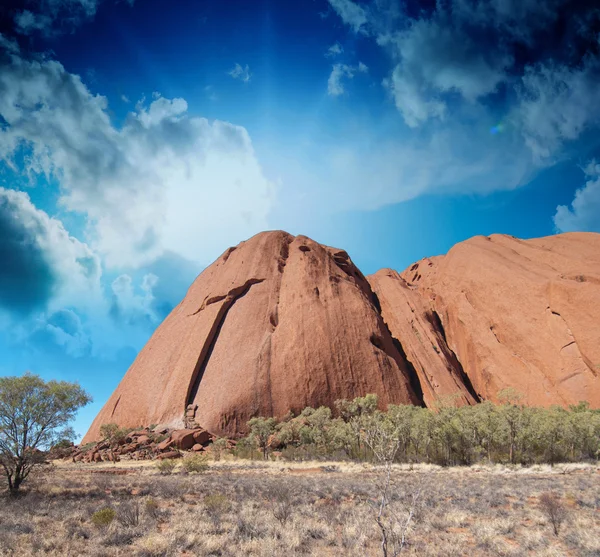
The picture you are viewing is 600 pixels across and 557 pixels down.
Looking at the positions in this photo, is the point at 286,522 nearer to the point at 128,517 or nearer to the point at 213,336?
the point at 128,517

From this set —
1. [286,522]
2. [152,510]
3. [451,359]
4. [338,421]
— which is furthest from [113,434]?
[451,359]

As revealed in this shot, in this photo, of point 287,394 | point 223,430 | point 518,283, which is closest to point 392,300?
point 518,283

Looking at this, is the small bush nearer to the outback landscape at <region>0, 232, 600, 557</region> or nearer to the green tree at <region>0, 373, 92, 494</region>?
the outback landscape at <region>0, 232, 600, 557</region>

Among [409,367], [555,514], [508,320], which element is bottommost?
[555,514]

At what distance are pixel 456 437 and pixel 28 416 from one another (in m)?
30.4

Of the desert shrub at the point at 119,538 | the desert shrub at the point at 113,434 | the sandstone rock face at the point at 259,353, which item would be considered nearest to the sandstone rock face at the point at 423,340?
the sandstone rock face at the point at 259,353

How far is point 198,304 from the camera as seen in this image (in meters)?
53.8

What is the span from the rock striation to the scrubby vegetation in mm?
4455

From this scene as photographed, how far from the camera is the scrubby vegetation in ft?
97.4

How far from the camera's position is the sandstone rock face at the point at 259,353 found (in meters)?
40.8

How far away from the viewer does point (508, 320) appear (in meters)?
49.8

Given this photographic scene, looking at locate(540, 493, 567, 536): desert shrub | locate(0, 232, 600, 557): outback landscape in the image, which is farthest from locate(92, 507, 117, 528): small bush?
locate(540, 493, 567, 536): desert shrub

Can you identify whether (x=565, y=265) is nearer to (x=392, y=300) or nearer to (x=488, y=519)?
(x=392, y=300)

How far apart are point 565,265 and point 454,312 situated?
16.8 metres
